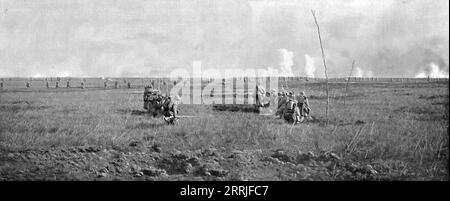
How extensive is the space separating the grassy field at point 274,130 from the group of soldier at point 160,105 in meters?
0.22

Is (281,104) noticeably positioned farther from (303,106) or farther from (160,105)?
(160,105)

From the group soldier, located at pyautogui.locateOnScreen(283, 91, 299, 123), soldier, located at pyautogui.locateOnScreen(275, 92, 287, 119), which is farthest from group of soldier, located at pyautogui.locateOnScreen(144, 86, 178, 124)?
soldier, located at pyautogui.locateOnScreen(283, 91, 299, 123)

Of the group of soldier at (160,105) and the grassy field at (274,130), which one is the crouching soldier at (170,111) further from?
the grassy field at (274,130)

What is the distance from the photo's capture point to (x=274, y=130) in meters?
5.59

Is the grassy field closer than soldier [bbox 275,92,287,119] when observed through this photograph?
Yes

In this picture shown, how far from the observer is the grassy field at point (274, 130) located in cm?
521

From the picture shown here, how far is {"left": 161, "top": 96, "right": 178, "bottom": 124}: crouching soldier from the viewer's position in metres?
5.94

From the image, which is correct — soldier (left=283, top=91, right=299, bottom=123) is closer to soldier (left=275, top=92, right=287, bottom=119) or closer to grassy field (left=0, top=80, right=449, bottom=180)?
soldier (left=275, top=92, right=287, bottom=119)

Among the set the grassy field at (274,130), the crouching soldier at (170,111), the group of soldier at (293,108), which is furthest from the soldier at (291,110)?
the crouching soldier at (170,111)

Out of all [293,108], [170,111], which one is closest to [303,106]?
[293,108]

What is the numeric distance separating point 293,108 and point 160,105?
262 cm
